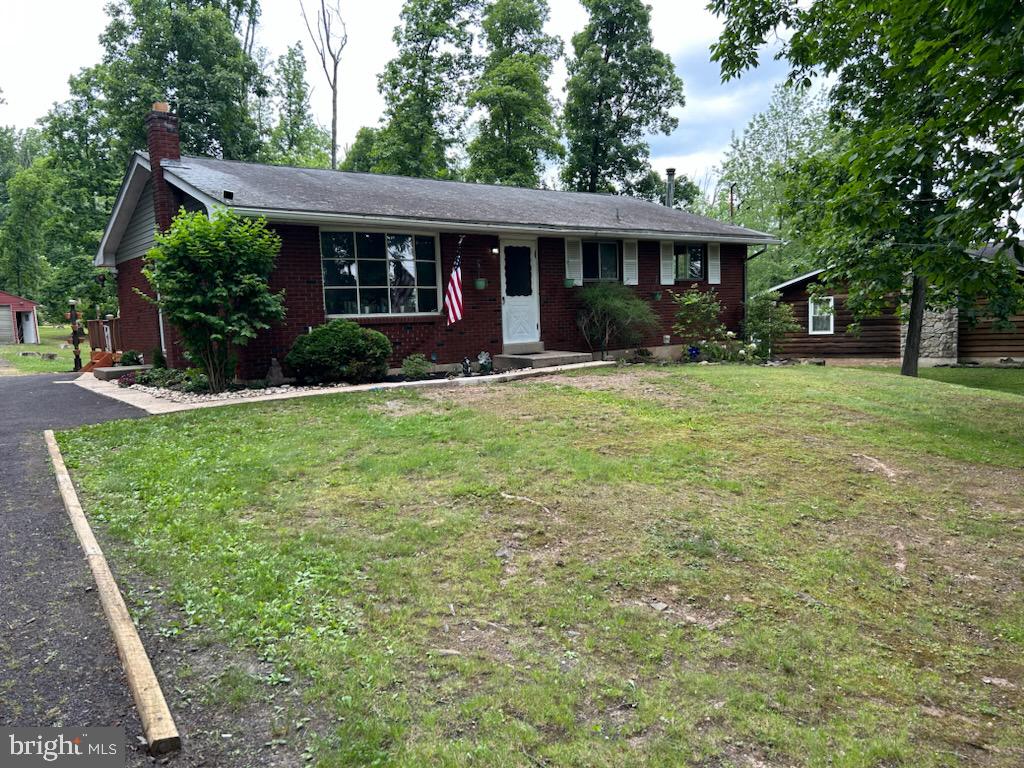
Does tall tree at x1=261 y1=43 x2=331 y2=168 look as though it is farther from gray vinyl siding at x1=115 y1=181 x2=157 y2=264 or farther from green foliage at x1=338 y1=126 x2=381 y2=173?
gray vinyl siding at x1=115 y1=181 x2=157 y2=264

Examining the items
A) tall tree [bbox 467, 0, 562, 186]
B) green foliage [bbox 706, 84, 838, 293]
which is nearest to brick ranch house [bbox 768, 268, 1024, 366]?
green foliage [bbox 706, 84, 838, 293]

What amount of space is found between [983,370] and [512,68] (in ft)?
66.1

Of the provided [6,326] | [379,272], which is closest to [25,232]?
[6,326]

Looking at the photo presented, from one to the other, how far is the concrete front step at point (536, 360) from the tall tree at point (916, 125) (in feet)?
15.6

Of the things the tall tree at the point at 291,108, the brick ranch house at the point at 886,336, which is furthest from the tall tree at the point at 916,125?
the tall tree at the point at 291,108

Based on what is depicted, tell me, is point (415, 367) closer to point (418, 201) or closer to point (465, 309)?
point (465, 309)

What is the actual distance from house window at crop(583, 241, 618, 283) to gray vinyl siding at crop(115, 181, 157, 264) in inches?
347

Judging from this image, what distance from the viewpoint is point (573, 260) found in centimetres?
1402

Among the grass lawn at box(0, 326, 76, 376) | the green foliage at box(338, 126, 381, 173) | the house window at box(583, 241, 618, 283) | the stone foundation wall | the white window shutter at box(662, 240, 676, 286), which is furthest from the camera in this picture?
the green foliage at box(338, 126, 381, 173)

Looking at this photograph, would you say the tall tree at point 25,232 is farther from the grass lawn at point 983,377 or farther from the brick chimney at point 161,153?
the grass lawn at point 983,377

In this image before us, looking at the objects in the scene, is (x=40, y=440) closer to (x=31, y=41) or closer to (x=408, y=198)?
(x=408, y=198)

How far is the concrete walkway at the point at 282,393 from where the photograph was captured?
858cm

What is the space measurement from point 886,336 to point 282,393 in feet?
61.2

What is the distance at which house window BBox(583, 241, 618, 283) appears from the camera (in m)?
14.4
